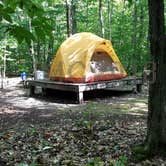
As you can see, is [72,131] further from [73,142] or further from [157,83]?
[157,83]

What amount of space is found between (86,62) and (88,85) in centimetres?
95

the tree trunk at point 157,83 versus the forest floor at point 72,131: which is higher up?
the tree trunk at point 157,83

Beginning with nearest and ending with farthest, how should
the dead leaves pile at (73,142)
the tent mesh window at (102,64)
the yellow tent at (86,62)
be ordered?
the dead leaves pile at (73,142) < the yellow tent at (86,62) < the tent mesh window at (102,64)

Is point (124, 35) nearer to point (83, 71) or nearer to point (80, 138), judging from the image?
point (83, 71)

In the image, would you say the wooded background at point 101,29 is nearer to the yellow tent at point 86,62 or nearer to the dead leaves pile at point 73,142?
the yellow tent at point 86,62

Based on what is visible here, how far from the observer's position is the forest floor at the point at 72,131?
5012 millimetres

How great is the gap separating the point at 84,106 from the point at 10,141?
4564 millimetres

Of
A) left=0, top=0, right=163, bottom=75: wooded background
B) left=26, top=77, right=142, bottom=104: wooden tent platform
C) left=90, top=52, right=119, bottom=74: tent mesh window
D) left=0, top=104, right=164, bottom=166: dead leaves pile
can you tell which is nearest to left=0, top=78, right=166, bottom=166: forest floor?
left=0, top=104, right=164, bottom=166: dead leaves pile

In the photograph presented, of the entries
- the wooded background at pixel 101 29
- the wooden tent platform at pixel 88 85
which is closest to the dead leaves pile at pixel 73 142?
the wooded background at pixel 101 29

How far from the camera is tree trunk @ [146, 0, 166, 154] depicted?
456 centimetres

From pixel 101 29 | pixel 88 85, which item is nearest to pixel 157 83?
pixel 88 85

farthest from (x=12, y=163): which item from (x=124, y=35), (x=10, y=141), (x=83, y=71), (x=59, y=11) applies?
(x=124, y=35)

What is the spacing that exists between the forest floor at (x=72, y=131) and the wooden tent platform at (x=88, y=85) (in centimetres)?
44

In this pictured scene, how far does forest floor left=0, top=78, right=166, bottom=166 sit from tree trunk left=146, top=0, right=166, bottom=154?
0.27 meters
